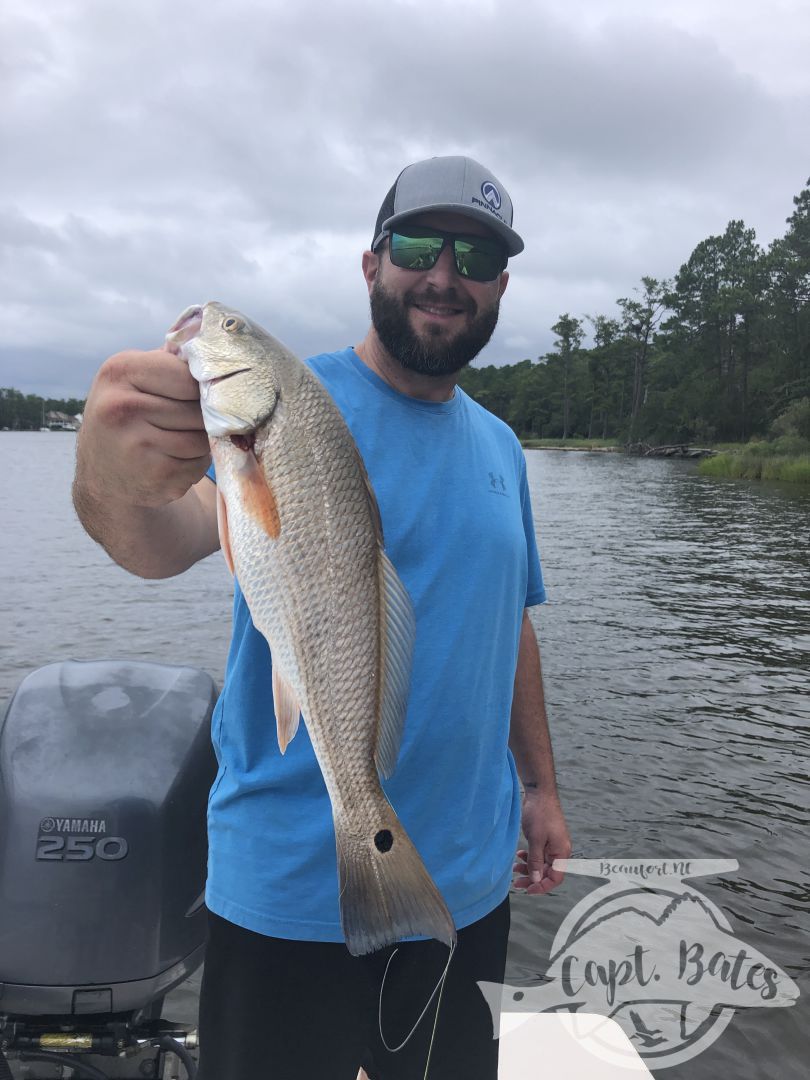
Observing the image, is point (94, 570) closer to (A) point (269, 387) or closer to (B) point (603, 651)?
(B) point (603, 651)

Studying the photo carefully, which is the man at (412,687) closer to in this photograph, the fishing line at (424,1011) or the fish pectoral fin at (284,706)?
the fishing line at (424,1011)

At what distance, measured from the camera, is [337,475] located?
1.70 meters

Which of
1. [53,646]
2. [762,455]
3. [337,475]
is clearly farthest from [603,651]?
[762,455]

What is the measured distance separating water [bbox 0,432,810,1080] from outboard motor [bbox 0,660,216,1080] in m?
1.58

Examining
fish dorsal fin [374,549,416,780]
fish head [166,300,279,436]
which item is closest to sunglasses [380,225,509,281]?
fish head [166,300,279,436]

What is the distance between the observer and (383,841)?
5.63 ft

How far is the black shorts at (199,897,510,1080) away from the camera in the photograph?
6.79 feet

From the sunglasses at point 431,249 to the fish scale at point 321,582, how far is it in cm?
89

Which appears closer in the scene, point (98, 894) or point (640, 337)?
point (98, 894)

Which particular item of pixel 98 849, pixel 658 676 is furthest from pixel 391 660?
pixel 658 676

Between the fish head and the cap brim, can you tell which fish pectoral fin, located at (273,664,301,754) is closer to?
the fish head

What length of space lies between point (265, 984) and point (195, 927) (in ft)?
2.19

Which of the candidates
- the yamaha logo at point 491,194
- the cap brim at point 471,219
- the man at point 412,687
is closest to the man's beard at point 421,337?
the man at point 412,687

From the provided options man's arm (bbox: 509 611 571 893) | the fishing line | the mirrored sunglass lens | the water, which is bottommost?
the water
